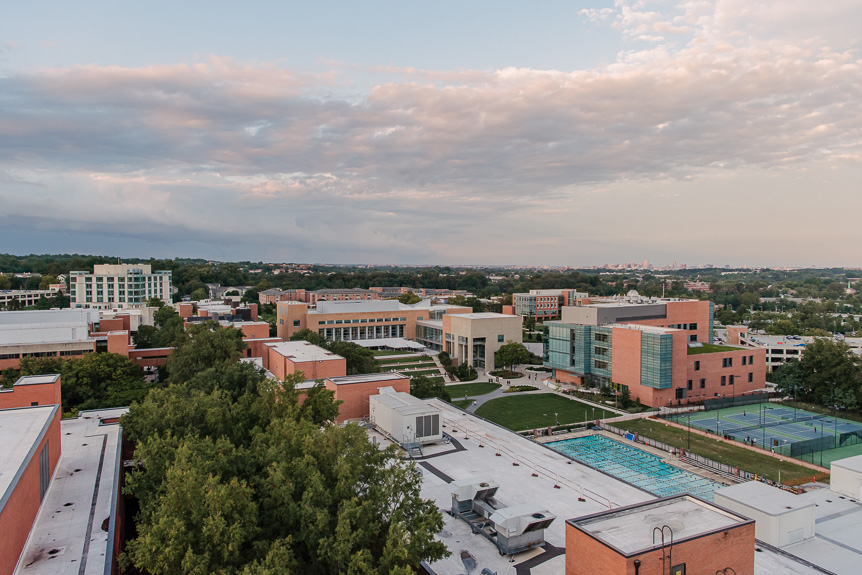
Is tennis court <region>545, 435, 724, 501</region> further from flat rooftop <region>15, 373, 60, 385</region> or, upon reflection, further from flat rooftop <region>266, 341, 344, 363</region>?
flat rooftop <region>15, 373, 60, 385</region>

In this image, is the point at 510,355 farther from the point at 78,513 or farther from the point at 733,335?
the point at 78,513

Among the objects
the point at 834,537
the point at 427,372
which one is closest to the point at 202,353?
the point at 427,372

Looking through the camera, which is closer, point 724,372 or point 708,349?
point 724,372

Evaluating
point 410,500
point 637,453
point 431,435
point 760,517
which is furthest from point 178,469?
point 637,453

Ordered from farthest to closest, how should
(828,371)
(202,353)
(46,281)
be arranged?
(46,281) → (828,371) → (202,353)

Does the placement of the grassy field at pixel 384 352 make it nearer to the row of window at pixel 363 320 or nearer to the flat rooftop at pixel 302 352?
the row of window at pixel 363 320

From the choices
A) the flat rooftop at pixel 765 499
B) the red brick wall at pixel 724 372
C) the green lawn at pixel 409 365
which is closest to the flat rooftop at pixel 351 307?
the green lawn at pixel 409 365

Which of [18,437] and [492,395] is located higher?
[18,437]
